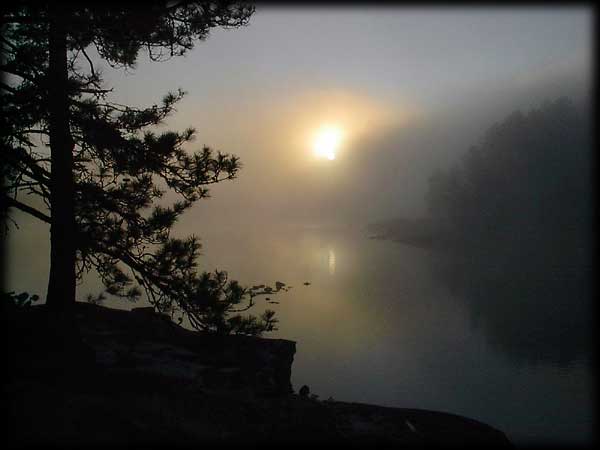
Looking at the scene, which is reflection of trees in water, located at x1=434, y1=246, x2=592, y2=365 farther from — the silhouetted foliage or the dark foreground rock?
the silhouetted foliage

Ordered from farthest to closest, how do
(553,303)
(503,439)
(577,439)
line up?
1. (553,303)
2. (577,439)
3. (503,439)

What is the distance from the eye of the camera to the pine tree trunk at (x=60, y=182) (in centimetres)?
498

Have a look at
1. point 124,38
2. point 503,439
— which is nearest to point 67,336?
point 124,38

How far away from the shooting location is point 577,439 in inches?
398

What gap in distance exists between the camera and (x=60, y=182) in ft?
16.6

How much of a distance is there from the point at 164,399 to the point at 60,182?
11.3ft

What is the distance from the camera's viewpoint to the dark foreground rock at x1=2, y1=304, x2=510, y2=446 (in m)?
3.24

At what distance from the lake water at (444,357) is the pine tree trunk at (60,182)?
33.3 feet

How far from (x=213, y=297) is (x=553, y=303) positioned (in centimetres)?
2588

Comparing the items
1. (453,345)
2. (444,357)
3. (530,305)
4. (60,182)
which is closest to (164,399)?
(60,182)

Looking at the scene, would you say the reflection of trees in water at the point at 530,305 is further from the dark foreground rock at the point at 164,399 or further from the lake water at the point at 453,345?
the dark foreground rock at the point at 164,399

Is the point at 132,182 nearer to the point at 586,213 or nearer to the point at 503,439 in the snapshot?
the point at 503,439

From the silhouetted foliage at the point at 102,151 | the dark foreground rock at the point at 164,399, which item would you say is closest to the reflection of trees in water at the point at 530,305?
the dark foreground rock at the point at 164,399

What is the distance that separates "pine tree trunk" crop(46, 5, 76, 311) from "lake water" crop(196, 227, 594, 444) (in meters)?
10.1
